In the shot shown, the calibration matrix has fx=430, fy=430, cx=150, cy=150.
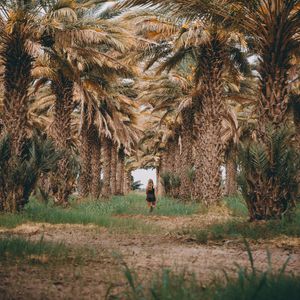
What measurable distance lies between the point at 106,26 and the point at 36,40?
285cm

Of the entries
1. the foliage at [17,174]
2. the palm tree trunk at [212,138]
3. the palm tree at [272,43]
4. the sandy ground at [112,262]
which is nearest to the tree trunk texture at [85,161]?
the palm tree trunk at [212,138]

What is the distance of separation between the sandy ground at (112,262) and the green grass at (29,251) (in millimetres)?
271

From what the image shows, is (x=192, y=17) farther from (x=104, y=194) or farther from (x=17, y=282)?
(x=104, y=194)

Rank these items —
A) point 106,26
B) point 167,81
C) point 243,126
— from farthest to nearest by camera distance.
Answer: point 243,126 → point 167,81 → point 106,26

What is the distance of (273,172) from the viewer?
9.93 m

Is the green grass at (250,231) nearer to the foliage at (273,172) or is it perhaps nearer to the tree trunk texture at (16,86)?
the foliage at (273,172)

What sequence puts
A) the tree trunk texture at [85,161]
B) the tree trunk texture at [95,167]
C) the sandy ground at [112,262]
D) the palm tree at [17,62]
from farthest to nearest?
→ 1. the tree trunk texture at [95,167]
2. the tree trunk texture at [85,161]
3. the palm tree at [17,62]
4. the sandy ground at [112,262]

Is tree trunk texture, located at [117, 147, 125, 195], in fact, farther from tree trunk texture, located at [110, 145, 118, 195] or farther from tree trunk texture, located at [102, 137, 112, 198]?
tree trunk texture, located at [102, 137, 112, 198]

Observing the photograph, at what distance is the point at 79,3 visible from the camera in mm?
16219

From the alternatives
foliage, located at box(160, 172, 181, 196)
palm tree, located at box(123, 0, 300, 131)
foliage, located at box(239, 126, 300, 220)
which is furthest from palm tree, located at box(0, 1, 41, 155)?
foliage, located at box(160, 172, 181, 196)

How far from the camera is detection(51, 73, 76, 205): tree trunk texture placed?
16.9 metres

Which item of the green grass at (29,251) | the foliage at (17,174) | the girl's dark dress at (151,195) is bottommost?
the green grass at (29,251)

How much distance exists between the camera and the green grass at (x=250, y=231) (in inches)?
331

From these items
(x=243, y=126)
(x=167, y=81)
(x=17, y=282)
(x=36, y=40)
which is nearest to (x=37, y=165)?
(x=36, y=40)
